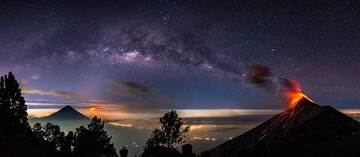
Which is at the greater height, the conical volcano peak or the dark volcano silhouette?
the conical volcano peak

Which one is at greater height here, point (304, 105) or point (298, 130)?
point (304, 105)

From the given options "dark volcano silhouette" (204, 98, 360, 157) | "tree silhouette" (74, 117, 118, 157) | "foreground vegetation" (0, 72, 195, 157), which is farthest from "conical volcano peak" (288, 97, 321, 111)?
"tree silhouette" (74, 117, 118, 157)

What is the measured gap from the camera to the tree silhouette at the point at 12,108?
251ft

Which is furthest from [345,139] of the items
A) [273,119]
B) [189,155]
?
[273,119]

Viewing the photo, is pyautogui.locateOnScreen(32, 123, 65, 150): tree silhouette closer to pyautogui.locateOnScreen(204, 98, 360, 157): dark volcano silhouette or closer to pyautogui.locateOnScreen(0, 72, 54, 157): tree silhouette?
pyautogui.locateOnScreen(0, 72, 54, 157): tree silhouette

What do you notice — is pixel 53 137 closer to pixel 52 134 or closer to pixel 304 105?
pixel 52 134

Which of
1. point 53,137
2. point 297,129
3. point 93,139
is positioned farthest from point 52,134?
point 297,129

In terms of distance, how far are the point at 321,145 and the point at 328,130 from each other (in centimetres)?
3238

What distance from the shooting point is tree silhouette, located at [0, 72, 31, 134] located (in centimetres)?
7650

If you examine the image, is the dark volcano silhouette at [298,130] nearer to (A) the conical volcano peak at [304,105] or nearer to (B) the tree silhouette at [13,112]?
(A) the conical volcano peak at [304,105]

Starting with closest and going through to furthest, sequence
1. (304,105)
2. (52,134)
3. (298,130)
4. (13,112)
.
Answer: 1. (298,130)
2. (13,112)
3. (304,105)
4. (52,134)

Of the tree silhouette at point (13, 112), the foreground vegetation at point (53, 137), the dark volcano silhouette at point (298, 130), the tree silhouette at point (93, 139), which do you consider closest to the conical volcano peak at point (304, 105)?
the dark volcano silhouette at point (298, 130)

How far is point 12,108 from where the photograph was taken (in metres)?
82.9

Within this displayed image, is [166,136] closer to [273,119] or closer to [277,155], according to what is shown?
[273,119]
